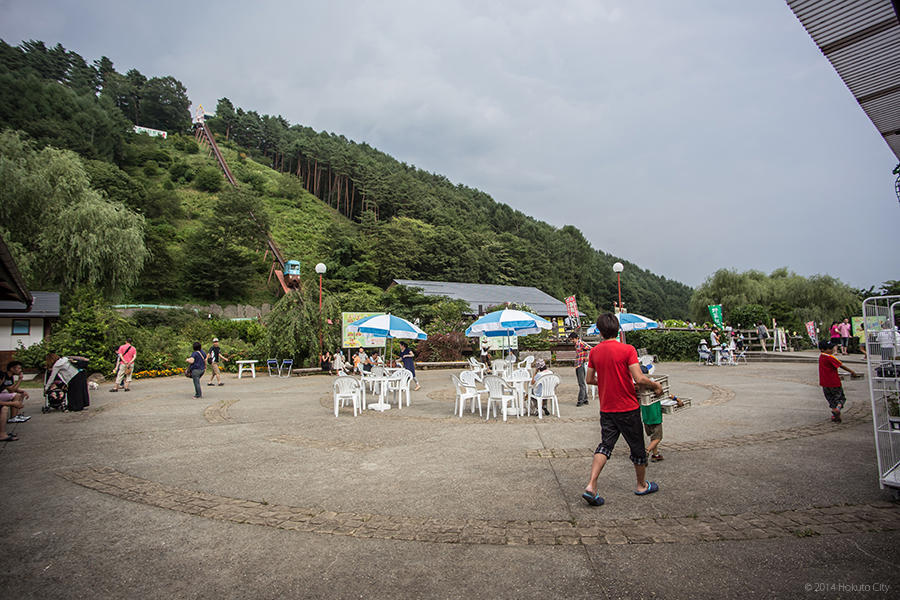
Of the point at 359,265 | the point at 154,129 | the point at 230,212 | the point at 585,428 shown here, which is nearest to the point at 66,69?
the point at 154,129

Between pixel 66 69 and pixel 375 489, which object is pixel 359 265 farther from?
pixel 66 69

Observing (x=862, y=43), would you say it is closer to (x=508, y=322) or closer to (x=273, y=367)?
(x=508, y=322)

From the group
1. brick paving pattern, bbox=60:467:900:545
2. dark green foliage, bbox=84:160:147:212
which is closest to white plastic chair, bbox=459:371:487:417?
brick paving pattern, bbox=60:467:900:545

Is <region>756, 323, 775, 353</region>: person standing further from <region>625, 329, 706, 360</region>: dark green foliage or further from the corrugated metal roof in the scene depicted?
the corrugated metal roof

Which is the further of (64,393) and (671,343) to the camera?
(671,343)

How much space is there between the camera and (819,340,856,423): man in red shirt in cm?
717

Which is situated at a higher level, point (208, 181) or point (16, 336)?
point (208, 181)

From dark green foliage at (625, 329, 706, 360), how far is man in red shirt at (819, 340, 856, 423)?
17.1 m

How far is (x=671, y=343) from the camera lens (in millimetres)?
24078

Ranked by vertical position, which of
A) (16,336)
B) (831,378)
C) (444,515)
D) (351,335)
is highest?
(16,336)

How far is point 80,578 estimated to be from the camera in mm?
3041

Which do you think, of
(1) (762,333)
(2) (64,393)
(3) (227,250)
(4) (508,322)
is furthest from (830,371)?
(3) (227,250)

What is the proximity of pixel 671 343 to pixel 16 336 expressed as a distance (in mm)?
30997

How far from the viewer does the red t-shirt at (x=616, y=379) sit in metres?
4.27
